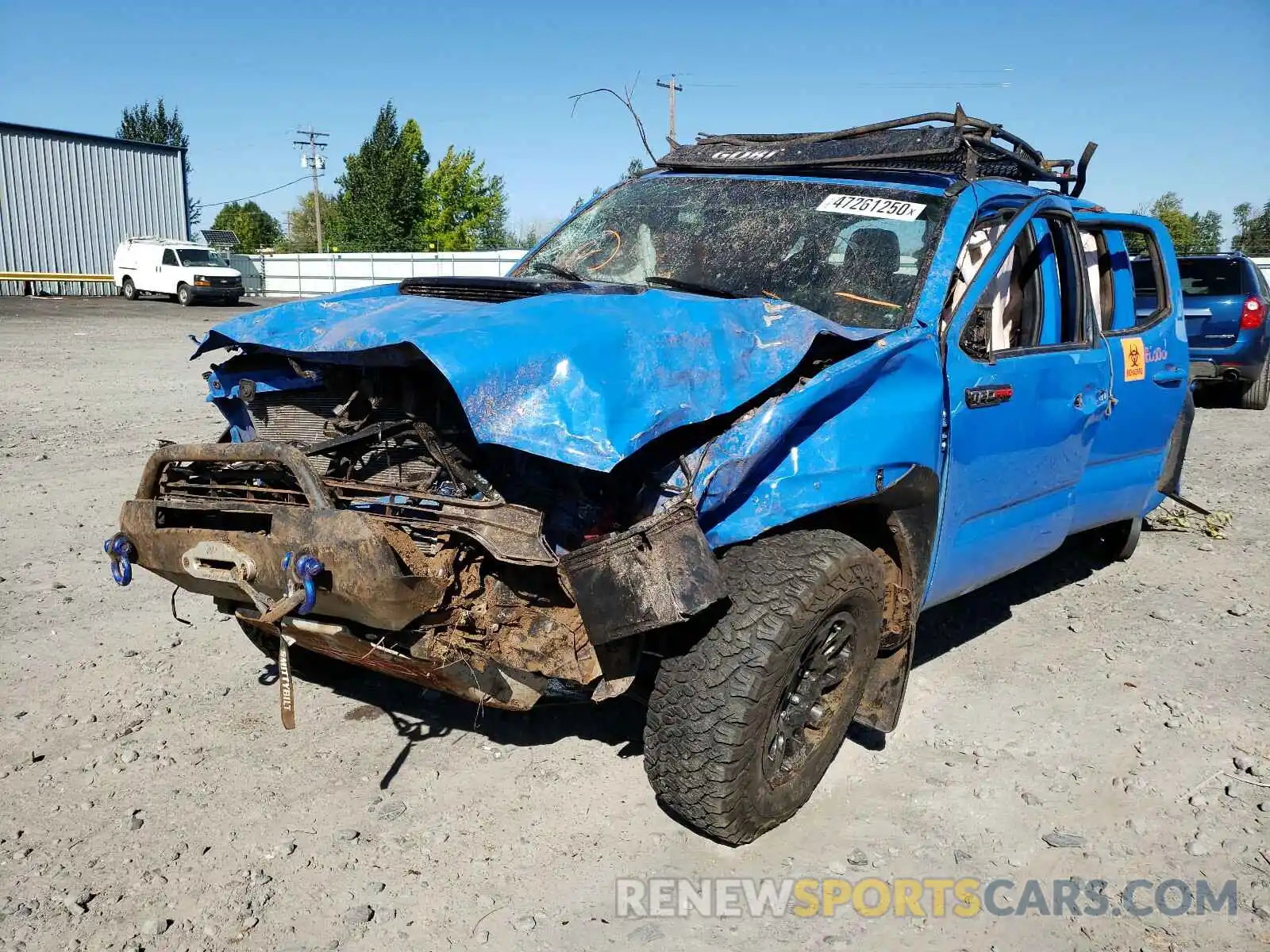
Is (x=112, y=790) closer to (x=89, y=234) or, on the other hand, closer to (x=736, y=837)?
(x=736, y=837)

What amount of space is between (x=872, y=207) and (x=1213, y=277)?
400 inches

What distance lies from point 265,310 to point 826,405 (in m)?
1.81

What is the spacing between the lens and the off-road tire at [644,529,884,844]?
2797mm

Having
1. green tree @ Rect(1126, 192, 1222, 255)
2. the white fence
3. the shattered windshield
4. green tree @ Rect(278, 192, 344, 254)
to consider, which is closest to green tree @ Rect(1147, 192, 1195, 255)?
green tree @ Rect(1126, 192, 1222, 255)

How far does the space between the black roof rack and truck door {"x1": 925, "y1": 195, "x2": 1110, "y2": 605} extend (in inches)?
14.1

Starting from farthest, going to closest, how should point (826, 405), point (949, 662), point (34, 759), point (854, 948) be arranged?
1. point (949, 662)
2. point (34, 759)
3. point (826, 405)
4. point (854, 948)

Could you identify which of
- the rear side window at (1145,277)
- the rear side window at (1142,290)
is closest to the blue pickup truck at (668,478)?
the rear side window at (1142,290)

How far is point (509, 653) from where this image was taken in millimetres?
2789

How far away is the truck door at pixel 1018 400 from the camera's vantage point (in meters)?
3.53

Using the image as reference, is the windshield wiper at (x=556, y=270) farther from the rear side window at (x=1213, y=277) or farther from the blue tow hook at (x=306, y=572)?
the rear side window at (x=1213, y=277)

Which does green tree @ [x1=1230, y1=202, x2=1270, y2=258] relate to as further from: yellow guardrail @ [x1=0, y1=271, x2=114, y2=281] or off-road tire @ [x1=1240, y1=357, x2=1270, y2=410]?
yellow guardrail @ [x1=0, y1=271, x2=114, y2=281]

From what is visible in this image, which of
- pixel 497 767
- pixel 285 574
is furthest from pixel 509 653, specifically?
pixel 497 767

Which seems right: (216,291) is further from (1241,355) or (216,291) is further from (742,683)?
(742,683)

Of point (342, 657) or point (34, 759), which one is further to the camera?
point (34, 759)
